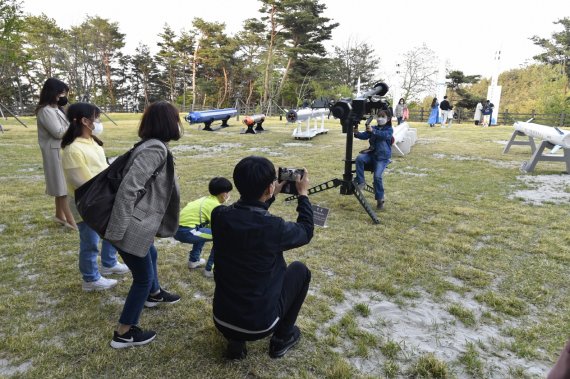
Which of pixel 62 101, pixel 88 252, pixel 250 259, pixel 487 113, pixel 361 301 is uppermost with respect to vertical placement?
pixel 487 113

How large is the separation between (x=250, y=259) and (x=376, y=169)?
12.5 feet

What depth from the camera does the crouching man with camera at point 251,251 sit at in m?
1.88

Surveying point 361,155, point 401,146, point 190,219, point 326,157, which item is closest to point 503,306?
point 190,219

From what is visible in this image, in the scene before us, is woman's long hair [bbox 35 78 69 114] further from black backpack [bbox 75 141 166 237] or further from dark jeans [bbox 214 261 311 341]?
dark jeans [bbox 214 261 311 341]

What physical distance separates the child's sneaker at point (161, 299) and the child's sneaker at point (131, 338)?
0.42 m

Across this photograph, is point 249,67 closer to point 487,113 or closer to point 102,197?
point 487,113

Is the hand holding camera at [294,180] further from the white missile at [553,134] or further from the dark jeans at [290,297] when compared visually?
the white missile at [553,134]

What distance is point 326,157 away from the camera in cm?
995

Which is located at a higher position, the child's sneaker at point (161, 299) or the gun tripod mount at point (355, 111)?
the gun tripod mount at point (355, 111)

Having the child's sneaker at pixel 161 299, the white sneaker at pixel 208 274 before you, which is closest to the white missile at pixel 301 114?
the white sneaker at pixel 208 274

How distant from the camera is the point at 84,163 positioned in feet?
9.35

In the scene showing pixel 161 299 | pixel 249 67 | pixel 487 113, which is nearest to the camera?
pixel 161 299

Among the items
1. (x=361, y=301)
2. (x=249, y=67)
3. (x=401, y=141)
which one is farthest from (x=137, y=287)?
(x=249, y=67)

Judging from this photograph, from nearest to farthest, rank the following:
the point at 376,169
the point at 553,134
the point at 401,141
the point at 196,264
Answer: the point at 196,264
the point at 376,169
the point at 553,134
the point at 401,141
